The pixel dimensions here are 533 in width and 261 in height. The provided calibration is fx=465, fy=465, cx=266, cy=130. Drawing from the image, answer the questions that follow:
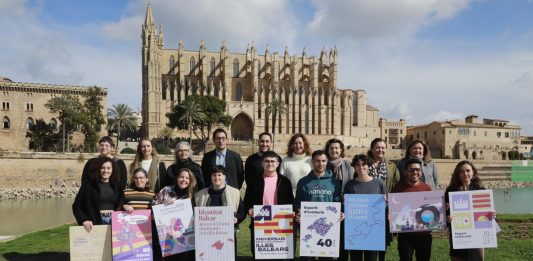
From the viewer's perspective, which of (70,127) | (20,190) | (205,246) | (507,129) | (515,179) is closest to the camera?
(205,246)

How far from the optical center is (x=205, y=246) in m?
5.56

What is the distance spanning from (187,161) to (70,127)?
138 ft

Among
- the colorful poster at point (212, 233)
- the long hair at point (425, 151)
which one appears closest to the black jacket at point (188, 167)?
the colorful poster at point (212, 233)

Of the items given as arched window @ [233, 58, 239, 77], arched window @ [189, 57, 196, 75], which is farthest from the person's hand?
arched window @ [233, 58, 239, 77]

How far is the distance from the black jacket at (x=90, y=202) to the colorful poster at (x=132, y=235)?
0.29 meters

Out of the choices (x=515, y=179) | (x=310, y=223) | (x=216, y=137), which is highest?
(x=216, y=137)

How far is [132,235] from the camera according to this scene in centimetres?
562

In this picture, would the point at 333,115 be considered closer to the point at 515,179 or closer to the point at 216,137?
the point at 515,179

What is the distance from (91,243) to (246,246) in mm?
3595

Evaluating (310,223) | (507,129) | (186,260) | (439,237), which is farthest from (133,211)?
(507,129)

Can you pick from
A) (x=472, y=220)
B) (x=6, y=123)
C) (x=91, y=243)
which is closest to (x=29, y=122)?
(x=6, y=123)

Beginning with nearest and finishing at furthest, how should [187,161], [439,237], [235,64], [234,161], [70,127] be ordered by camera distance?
[187,161] → [234,161] → [439,237] → [70,127] → [235,64]

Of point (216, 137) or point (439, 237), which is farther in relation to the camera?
point (439, 237)

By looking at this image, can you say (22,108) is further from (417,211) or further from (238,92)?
(417,211)
